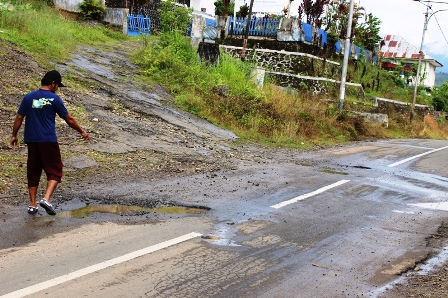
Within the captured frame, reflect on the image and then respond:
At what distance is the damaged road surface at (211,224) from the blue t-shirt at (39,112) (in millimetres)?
1016

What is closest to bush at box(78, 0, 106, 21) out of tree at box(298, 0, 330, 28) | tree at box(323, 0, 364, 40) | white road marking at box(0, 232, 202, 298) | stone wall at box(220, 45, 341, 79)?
stone wall at box(220, 45, 341, 79)

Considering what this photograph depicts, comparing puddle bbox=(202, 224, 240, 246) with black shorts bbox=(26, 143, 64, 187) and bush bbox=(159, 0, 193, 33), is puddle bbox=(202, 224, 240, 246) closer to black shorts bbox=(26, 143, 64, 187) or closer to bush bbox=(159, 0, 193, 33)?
black shorts bbox=(26, 143, 64, 187)

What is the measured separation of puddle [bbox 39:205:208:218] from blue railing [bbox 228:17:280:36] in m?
22.0

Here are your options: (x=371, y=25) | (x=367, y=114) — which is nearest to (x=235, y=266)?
(x=367, y=114)

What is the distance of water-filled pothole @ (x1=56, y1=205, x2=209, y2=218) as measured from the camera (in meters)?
6.64

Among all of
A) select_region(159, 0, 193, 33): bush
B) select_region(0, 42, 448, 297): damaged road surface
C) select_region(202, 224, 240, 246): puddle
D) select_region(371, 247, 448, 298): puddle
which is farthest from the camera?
select_region(159, 0, 193, 33): bush

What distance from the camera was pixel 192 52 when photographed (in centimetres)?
2181

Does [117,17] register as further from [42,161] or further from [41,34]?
[42,161]

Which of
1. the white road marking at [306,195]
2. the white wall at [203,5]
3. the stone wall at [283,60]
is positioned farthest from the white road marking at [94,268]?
the white wall at [203,5]

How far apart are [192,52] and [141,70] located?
305 centimetres

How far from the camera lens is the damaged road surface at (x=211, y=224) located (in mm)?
4703

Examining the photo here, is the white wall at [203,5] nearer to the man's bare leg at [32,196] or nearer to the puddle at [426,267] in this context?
the man's bare leg at [32,196]

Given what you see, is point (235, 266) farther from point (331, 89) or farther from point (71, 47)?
point (331, 89)

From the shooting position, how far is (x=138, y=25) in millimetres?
30375
